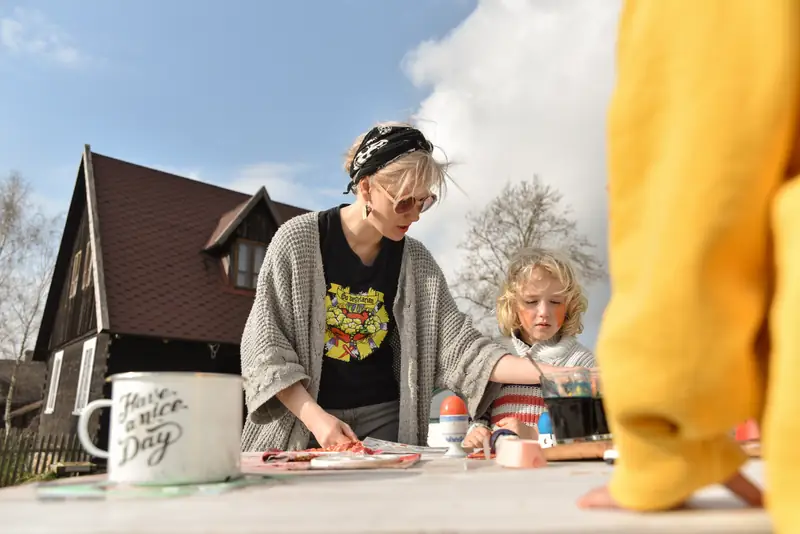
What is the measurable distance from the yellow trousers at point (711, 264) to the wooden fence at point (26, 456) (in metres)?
11.5

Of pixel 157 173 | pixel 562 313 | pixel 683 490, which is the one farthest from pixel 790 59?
pixel 157 173

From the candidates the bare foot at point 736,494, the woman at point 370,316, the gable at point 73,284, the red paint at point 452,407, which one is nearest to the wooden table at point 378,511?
the bare foot at point 736,494

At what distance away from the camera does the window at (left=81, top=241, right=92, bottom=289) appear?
1273 cm

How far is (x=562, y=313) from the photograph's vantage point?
3.10 meters

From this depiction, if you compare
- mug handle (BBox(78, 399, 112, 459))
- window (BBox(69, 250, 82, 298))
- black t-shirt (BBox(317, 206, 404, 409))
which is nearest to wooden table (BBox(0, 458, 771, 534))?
mug handle (BBox(78, 399, 112, 459))

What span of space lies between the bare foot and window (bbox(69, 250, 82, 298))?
1487 centimetres

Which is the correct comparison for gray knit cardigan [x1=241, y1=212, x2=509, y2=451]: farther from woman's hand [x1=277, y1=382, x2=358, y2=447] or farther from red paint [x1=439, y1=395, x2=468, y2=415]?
red paint [x1=439, y1=395, x2=468, y2=415]

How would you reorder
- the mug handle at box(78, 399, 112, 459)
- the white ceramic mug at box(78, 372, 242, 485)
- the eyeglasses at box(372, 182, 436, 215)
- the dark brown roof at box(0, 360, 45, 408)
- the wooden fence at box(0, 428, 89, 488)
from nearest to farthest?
the white ceramic mug at box(78, 372, 242, 485) < the mug handle at box(78, 399, 112, 459) < the eyeglasses at box(372, 182, 436, 215) < the wooden fence at box(0, 428, 89, 488) < the dark brown roof at box(0, 360, 45, 408)

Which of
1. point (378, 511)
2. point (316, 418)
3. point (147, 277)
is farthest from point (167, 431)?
point (147, 277)

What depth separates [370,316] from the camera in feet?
8.39

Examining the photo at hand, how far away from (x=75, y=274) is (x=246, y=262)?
4.18 meters

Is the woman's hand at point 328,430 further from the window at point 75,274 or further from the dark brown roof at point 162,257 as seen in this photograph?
the window at point 75,274

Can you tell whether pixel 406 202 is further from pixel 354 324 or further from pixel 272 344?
pixel 272 344

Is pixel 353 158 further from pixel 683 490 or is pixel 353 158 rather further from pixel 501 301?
pixel 683 490
